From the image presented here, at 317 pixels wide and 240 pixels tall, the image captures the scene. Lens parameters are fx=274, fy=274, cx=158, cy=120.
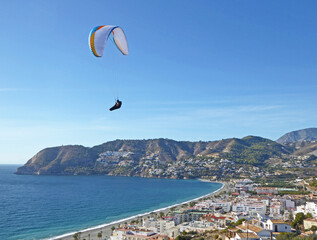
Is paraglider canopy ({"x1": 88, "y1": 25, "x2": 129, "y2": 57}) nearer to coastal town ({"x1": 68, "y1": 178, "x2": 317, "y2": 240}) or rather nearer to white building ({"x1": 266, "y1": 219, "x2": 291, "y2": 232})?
coastal town ({"x1": 68, "y1": 178, "x2": 317, "y2": 240})

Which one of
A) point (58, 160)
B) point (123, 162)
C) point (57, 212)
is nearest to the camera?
point (57, 212)

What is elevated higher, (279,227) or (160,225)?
(279,227)

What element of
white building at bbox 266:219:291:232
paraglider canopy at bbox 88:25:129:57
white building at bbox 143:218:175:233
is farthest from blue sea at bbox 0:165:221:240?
paraglider canopy at bbox 88:25:129:57

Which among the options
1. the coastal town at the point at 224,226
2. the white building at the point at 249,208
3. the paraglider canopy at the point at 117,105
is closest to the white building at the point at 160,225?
the coastal town at the point at 224,226

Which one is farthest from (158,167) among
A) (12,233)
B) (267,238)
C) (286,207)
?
(267,238)

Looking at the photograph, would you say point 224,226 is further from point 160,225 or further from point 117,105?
point 117,105

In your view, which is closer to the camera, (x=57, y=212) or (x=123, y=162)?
(x=57, y=212)

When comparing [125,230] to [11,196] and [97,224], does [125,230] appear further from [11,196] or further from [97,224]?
[11,196]

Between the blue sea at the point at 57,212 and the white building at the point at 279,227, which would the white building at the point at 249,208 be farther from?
the white building at the point at 279,227

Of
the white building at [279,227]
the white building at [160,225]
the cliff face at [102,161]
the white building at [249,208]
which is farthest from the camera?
the cliff face at [102,161]

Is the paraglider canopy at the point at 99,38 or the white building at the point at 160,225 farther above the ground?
the paraglider canopy at the point at 99,38

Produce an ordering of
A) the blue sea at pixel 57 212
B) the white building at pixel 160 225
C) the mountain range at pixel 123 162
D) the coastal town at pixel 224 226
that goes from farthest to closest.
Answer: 1. the mountain range at pixel 123 162
2. the blue sea at pixel 57 212
3. the white building at pixel 160 225
4. the coastal town at pixel 224 226

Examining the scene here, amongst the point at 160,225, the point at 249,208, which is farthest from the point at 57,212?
the point at 249,208
